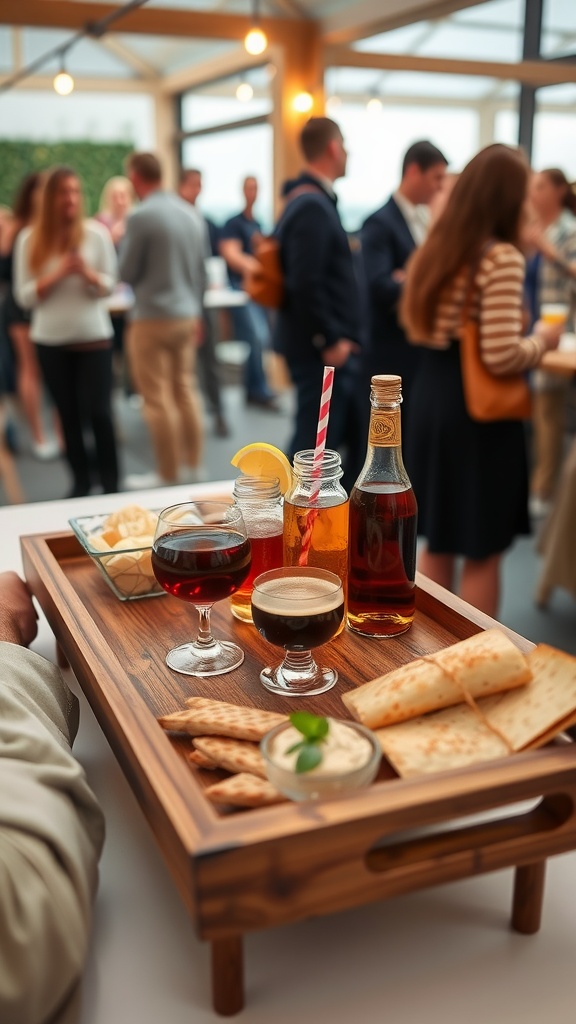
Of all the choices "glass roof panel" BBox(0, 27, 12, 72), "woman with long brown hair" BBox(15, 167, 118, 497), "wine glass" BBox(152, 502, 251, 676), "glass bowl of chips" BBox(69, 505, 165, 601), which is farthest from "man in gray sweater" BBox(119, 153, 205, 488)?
"glass roof panel" BBox(0, 27, 12, 72)

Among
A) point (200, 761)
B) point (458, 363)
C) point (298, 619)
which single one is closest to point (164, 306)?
point (458, 363)

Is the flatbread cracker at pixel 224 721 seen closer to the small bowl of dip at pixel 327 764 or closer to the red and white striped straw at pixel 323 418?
the small bowl of dip at pixel 327 764

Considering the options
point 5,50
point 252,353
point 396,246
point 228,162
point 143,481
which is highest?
point 5,50

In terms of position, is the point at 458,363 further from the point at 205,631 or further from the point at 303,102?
the point at 303,102

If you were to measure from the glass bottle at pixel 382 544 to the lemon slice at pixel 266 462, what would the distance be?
14 cm

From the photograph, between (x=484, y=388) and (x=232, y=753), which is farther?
(x=484, y=388)

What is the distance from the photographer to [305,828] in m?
0.70

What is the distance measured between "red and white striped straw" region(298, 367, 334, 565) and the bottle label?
6 centimetres

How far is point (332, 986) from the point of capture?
811 mm

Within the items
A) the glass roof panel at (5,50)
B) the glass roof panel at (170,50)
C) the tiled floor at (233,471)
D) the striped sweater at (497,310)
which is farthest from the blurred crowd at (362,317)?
the glass roof panel at (170,50)

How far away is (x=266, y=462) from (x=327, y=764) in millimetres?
605

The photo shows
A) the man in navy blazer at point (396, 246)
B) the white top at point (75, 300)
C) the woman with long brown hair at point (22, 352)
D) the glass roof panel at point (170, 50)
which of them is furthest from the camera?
the glass roof panel at point (170, 50)

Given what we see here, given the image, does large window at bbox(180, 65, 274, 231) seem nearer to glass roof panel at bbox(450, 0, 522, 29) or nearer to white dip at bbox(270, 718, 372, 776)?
glass roof panel at bbox(450, 0, 522, 29)

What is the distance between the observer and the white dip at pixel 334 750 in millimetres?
759
